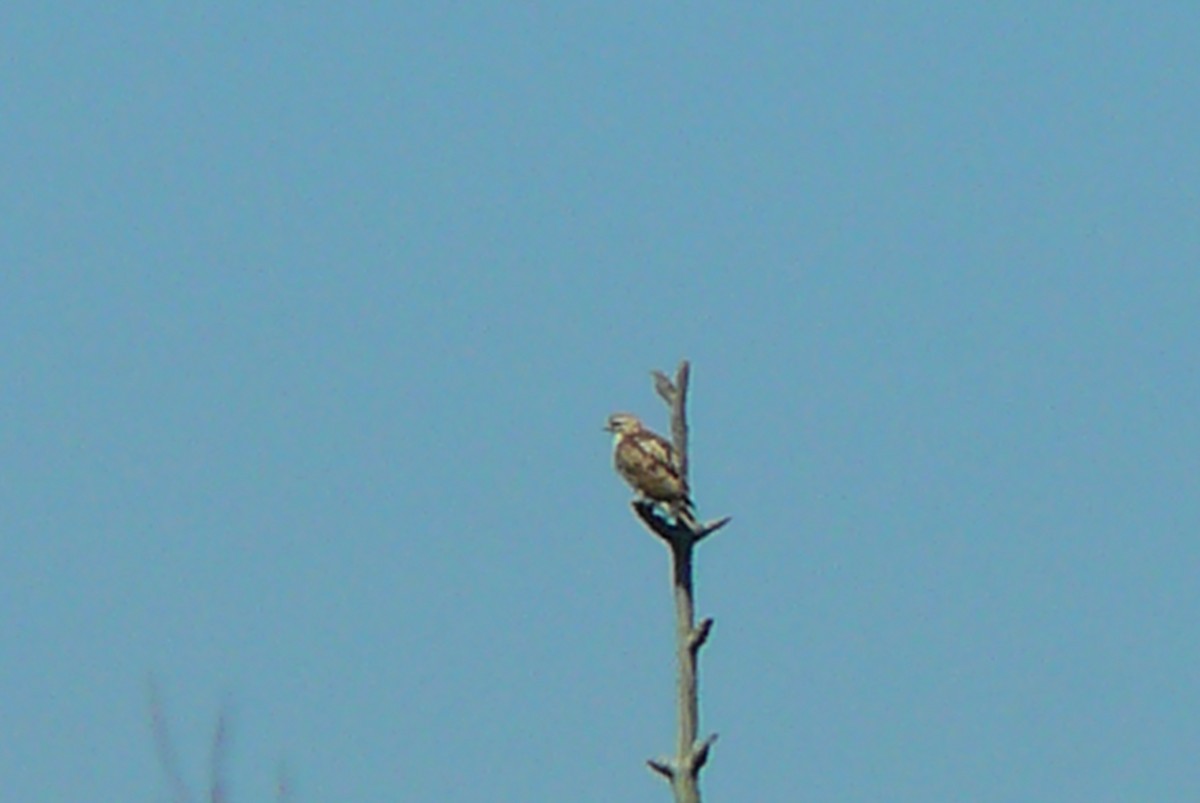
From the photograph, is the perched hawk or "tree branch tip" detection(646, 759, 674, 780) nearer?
"tree branch tip" detection(646, 759, 674, 780)

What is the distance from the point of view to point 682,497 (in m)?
13.6

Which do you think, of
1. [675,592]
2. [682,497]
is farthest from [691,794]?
[682,497]

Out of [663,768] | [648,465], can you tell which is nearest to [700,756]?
[663,768]

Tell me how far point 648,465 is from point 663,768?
5143 millimetres

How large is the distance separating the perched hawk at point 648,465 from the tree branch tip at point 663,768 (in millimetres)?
1975

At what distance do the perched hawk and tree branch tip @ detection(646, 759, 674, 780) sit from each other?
197 cm

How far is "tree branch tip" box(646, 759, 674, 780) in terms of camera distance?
1081cm

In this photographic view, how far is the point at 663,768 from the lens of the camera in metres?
10.8

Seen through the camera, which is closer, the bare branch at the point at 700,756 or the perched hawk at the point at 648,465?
the bare branch at the point at 700,756

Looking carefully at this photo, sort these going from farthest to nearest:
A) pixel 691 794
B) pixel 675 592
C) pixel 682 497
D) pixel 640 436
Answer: pixel 640 436, pixel 682 497, pixel 675 592, pixel 691 794

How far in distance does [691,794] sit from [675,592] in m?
1.08

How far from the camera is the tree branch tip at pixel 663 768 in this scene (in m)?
10.8

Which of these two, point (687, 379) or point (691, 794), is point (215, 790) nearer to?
point (691, 794)

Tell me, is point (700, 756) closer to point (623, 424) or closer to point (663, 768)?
point (663, 768)
